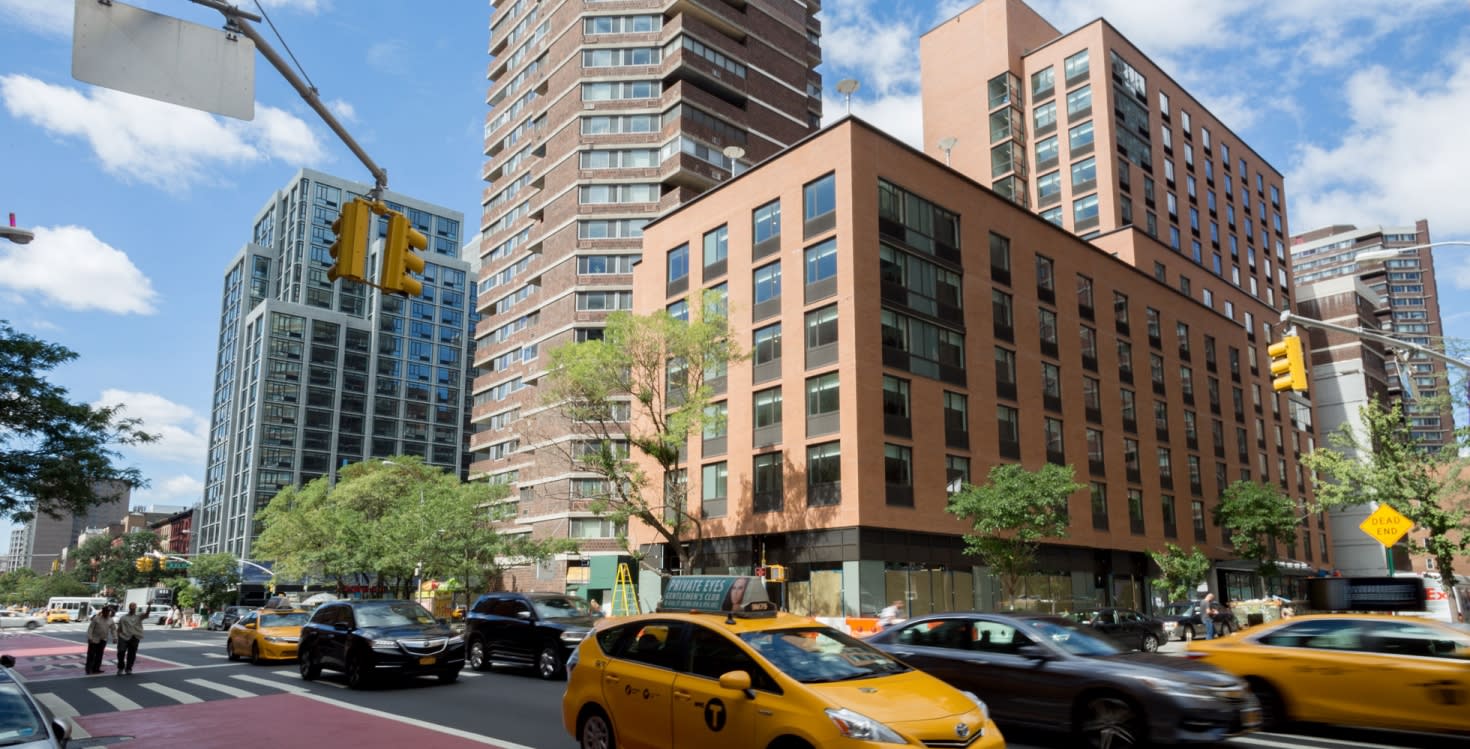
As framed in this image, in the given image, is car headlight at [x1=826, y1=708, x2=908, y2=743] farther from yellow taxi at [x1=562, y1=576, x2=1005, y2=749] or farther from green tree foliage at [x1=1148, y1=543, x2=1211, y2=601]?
green tree foliage at [x1=1148, y1=543, x2=1211, y2=601]

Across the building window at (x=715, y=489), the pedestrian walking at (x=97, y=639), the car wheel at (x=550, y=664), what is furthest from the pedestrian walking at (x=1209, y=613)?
the pedestrian walking at (x=97, y=639)

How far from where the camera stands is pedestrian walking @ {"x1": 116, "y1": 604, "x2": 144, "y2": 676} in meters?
21.5

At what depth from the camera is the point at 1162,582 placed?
45.5m

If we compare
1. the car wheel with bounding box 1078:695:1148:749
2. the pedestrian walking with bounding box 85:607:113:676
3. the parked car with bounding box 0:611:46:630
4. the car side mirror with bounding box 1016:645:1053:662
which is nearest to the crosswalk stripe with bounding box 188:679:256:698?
the pedestrian walking with bounding box 85:607:113:676

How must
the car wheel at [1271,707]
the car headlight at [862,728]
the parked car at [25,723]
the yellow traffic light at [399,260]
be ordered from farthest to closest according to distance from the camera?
the car wheel at [1271,707]
the yellow traffic light at [399,260]
the parked car at [25,723]
the car headlight at [862,728]

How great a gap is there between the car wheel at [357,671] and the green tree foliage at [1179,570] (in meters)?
39.6

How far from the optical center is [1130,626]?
91.9 feet

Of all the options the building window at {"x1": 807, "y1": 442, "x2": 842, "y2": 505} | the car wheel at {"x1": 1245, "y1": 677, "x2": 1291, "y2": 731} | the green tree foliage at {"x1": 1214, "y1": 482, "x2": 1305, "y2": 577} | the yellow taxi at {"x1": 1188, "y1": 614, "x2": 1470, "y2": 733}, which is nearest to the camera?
the yellow taxi at {"x1": 1188, "y1": 614, "x2": 1470, "y2": 733}

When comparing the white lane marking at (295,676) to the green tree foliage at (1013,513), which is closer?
the white lane marking at (295,676)

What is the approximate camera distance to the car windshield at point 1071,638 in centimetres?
1088

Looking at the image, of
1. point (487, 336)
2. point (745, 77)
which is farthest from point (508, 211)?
point (745, 77)

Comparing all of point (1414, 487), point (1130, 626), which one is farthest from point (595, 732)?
point (1414, 487)

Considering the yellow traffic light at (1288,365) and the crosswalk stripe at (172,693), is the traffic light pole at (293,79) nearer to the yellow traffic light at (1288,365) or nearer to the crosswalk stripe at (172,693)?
the crosswalk stripe at (172,693)

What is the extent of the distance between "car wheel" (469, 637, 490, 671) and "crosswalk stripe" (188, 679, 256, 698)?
4679 millimetres
